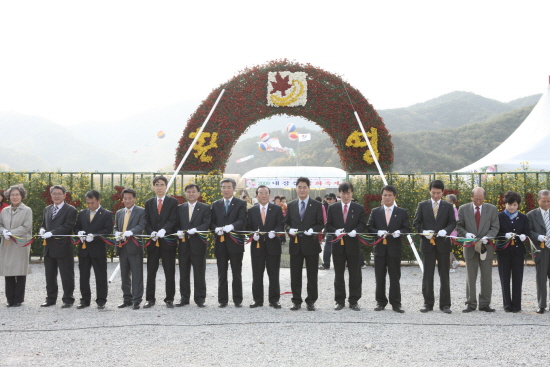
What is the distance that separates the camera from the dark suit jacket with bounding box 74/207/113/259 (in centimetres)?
614

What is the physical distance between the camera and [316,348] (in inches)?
169

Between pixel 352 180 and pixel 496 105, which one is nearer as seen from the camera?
pixel 352 180

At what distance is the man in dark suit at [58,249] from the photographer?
20.1 feet

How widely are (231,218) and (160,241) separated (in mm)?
954

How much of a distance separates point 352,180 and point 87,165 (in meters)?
119

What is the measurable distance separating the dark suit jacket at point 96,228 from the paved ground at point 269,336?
70cm

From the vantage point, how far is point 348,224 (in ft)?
20.0

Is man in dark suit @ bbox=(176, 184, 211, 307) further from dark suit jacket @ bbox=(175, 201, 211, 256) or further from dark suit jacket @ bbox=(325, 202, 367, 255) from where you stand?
dark suit jacket @ bbox=(325, 202, 367, 255)

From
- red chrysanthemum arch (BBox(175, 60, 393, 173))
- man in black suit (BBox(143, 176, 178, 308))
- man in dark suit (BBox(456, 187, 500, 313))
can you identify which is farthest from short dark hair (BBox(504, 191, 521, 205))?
red chrysanthemum arch (BBox(175, 60, 393, 173))

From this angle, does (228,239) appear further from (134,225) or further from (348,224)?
(348,224)

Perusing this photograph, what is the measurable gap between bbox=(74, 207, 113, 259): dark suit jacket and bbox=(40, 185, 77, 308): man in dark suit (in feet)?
0.50

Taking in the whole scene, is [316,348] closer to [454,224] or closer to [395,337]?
[395,337]

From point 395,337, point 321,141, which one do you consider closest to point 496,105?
point 321,141

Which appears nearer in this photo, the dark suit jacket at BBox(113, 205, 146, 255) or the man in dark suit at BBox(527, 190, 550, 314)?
the man in dark suit at BBox(527, 190, 550, 314)
